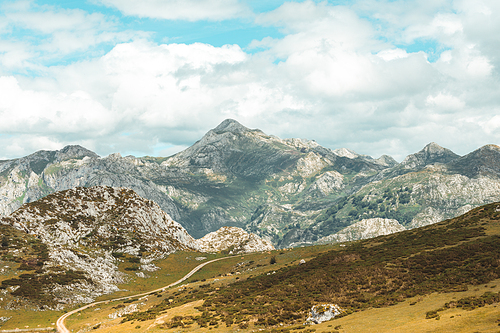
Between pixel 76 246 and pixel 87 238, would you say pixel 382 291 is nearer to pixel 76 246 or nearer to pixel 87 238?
pixel 76 246

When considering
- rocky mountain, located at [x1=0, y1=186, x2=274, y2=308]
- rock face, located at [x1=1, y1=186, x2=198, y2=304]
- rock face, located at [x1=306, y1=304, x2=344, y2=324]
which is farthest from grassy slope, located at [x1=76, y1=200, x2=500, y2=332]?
rock face, located at [x1=1, y1=186, x2=198, y2=304]

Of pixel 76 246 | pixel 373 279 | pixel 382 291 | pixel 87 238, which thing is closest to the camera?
pixel 382 291

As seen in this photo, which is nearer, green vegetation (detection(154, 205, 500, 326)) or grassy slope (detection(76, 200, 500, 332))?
grassy slope (detection(76, 200, 500, 332))

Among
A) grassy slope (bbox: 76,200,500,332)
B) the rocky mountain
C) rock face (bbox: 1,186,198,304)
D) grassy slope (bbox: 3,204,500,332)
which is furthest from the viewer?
rock face (bbox: 1,186,198,304)

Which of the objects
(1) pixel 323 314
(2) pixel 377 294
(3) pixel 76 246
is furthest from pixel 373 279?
(3) pixel 76 246

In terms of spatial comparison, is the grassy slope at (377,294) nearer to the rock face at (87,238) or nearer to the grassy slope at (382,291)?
the grassy slope at (382,291)

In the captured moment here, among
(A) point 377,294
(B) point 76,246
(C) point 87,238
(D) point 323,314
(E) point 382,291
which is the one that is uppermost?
(C) point 87,238

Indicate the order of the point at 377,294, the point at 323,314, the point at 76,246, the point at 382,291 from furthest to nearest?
the point at 76,246 → the point at 382,291 → the point at 377,294 → the point at 323,314

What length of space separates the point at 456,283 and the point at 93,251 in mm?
157963

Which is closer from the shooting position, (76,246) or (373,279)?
(373,279)

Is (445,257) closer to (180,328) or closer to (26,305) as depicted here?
(180,328)

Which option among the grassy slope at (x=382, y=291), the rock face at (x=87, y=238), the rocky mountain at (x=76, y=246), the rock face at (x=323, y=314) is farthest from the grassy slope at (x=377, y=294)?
the rock face at (x=87, y=238)

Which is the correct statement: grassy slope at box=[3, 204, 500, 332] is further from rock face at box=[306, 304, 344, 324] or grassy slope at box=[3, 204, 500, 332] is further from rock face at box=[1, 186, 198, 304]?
rock face at box=[1, 186, 198, 304]

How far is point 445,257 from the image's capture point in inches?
2569
